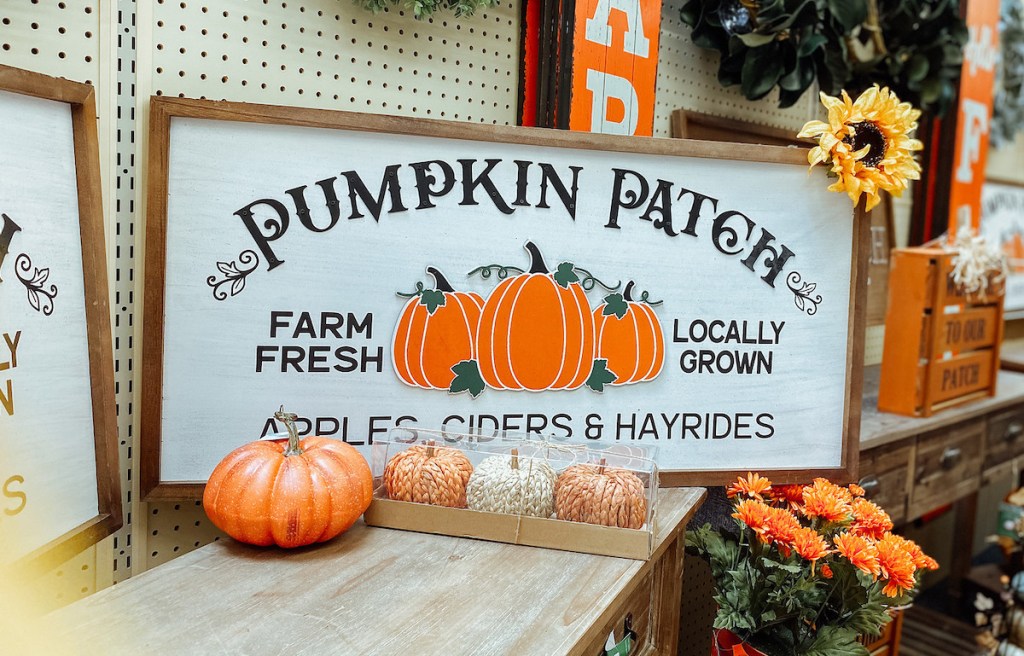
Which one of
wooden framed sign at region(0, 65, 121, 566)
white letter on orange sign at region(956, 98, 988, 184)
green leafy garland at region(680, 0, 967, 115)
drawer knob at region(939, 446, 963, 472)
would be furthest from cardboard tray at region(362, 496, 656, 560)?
white letter on orange sign at region(956, 98, 988, 184)

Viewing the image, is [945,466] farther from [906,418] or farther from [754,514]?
[754,514]

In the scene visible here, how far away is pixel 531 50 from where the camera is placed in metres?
1.78

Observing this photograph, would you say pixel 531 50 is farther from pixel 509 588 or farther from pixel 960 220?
pixel 960 220

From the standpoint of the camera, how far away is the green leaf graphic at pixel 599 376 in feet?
4.84

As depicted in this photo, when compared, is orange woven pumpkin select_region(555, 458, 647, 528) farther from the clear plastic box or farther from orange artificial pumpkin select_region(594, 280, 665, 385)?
orange artificial pumpkin select_region(594, 280, 665, 385)

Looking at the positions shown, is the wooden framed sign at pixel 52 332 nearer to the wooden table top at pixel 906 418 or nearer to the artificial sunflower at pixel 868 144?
the artificial sunflower at pixel 868 144

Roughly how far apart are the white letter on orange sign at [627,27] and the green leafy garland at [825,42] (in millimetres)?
268

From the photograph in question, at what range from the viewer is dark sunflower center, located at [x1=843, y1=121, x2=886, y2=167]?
150cm

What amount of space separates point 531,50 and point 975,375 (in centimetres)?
180

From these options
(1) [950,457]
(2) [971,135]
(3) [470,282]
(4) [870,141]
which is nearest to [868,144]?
(4) [870,141]

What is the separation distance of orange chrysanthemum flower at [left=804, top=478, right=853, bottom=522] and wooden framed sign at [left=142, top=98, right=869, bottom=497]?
0.17m

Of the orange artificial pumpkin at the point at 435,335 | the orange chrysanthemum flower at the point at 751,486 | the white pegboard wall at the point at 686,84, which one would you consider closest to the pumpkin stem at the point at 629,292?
the orange artificial pumpkin at the point at 435,335

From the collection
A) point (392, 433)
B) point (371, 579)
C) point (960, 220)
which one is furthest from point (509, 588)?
point (960, 220)

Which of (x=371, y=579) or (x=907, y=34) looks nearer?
(x=371, y=579)
